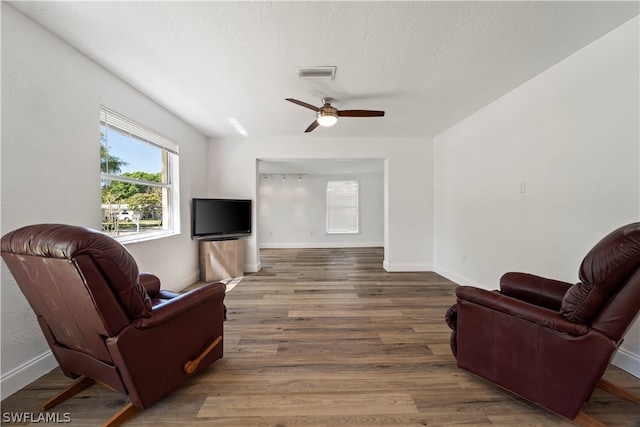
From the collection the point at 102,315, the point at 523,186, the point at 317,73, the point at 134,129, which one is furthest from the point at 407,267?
the point at 134,129

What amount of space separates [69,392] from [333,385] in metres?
1.63

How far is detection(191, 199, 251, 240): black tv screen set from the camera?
3639 mm

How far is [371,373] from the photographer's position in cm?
166

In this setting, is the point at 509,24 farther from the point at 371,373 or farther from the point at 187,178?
the point at 187,178

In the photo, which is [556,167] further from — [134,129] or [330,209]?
[330,209]

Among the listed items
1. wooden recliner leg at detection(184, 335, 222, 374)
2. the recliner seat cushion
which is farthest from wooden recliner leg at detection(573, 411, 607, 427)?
wooden recliner leg at detection(184, 335, 222, 374)

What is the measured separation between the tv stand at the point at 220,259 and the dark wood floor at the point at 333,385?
1.35m

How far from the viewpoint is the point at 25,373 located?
4.98 feet

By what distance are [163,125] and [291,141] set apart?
1920 mm

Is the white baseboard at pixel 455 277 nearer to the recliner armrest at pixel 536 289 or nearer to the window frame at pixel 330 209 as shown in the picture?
the recliner armrest at pixel 536 289

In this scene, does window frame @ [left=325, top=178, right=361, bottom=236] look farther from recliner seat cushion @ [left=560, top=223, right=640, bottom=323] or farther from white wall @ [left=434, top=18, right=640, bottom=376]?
recliner seat cushion @ [left=560, top=223, right=640, bottom=323]

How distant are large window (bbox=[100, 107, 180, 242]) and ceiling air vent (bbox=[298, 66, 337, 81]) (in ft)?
6.11

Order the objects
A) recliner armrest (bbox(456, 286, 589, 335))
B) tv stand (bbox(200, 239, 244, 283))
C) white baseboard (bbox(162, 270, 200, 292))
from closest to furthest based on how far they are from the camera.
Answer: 1. recliner armrest (bbox(456, 286, 589, 335))
2. white baseboard (bbox(162, 270, 200, 292))
3. tv stand (bbox(200, 239, 244, 283))

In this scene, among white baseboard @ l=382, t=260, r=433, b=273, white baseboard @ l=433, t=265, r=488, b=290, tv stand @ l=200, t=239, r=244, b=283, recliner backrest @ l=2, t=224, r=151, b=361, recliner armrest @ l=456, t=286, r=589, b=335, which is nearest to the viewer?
recliner backrest @ l=2, t=224, r=151, b=361
